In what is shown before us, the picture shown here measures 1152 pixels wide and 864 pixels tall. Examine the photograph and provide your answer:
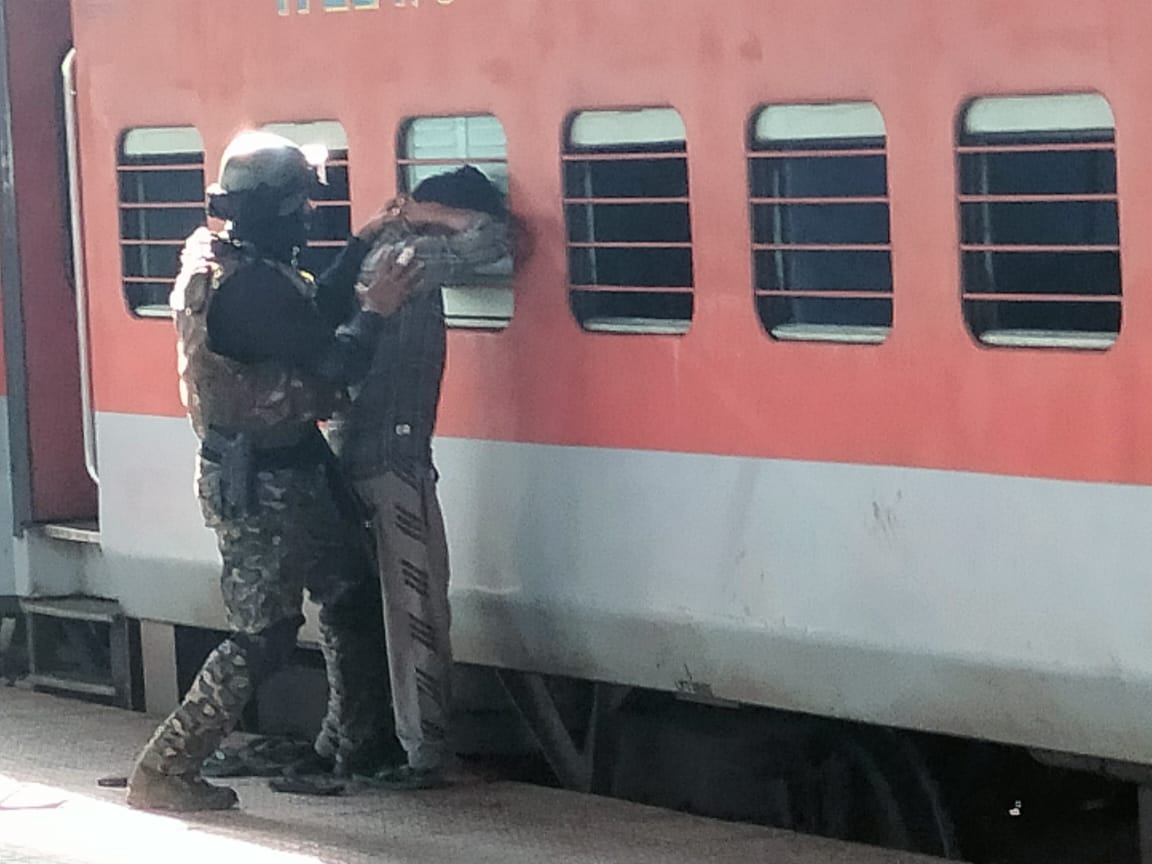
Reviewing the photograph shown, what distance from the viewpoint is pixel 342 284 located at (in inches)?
296

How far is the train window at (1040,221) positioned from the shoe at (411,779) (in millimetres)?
2275

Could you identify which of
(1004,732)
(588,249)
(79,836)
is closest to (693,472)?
(588,249)

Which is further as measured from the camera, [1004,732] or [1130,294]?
[1004,732]

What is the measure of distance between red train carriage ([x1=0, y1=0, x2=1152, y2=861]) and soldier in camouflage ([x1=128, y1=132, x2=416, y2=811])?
47cm

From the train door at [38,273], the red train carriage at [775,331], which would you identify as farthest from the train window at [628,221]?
the train door at [38,273]

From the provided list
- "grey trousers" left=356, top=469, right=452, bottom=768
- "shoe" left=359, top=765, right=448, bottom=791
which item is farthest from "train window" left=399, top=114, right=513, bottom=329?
"shoe" left=359, top=765, right=448, bottom=791

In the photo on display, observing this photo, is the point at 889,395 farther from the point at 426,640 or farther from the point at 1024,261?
the point at 426,640

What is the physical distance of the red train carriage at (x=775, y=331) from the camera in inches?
238

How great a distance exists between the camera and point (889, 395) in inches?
257

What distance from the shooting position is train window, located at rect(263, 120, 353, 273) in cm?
812

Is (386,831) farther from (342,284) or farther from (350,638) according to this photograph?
(342,284)

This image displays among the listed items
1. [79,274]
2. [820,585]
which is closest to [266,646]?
[820,585]

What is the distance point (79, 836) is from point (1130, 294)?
10.4ft

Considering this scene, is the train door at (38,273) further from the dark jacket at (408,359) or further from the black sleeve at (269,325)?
the black sleeve at (269,325)
